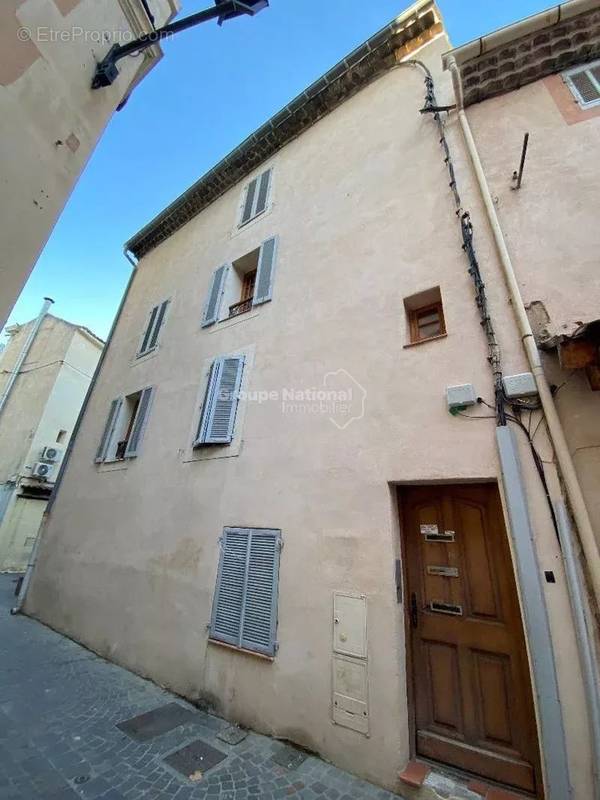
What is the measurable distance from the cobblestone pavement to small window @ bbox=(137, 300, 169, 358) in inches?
236

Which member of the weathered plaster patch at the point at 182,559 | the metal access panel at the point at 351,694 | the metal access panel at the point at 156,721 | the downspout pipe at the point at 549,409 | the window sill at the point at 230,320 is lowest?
the metal access panel at the point at 156,721

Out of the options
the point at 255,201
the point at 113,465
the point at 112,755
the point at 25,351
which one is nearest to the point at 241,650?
the point at 112,755

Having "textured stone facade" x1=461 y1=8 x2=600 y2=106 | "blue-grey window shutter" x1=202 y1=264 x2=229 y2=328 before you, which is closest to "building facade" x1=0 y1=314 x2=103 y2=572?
"blue-grey window shutter" x1=202 y1=264 x2=229 y2=328

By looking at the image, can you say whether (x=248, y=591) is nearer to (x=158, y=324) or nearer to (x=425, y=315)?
(x=425, y=315)

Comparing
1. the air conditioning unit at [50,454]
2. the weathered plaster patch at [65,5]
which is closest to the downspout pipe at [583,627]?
the weathered plaster patch at [65,5]

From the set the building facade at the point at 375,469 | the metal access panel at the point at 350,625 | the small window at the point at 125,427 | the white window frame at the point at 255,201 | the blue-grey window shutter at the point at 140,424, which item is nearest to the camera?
the building facade at the point at 375,469

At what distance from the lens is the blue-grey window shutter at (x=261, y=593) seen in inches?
150

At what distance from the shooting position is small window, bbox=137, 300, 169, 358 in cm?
808

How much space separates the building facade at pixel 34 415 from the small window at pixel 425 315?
1495 centimetres

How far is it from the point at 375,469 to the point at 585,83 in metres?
6.00

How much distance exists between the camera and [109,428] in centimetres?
771

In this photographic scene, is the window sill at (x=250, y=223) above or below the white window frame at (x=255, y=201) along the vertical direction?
below

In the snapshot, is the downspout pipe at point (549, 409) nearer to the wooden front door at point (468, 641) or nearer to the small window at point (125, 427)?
the wooden front door at point (468, 641)

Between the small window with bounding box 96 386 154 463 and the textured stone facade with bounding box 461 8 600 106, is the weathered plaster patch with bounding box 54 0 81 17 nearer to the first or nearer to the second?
the textured stone facade with bounding box 461 8 600 106
